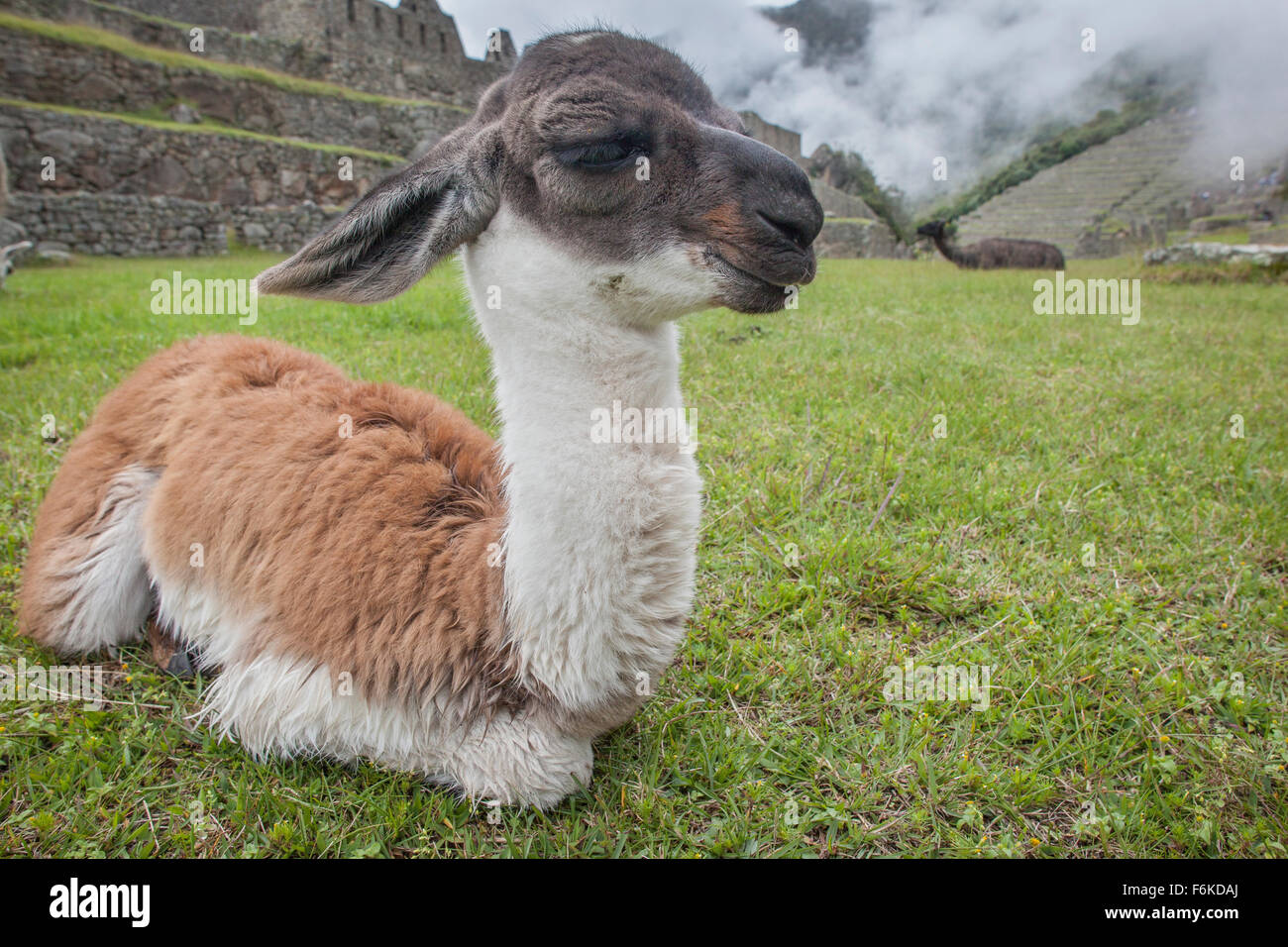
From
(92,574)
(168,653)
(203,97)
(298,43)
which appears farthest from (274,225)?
(168,653)

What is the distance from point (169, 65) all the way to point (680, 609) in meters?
22.1

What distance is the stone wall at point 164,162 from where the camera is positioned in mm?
14742

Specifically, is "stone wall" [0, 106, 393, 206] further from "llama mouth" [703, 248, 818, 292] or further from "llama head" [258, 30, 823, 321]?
"llama mouth" [703, 248, 818, 292]

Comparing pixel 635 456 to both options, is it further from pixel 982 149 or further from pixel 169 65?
pixel 982 149

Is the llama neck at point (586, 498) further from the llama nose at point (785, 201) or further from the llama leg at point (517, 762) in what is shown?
the llama nose at point (785, 201)

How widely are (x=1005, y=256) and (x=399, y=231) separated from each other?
14928 millimetres

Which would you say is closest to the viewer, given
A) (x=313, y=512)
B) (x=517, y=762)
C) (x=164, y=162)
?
(x=517, y=762)

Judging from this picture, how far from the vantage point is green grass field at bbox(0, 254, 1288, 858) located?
1783mm

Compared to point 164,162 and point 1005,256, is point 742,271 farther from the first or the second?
point 164,162

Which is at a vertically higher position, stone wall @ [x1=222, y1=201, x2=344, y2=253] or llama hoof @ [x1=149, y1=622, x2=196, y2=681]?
Answer: stone wall @ [x1=222, y1=201, x2=344, y2=253]

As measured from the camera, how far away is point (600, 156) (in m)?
1.68

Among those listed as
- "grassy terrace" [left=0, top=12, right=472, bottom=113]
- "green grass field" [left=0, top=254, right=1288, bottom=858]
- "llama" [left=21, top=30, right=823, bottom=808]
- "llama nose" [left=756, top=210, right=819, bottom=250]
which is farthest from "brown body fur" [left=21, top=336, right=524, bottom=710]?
"grassy terrace" [left=0, top=12, right=472, bottom=113]
